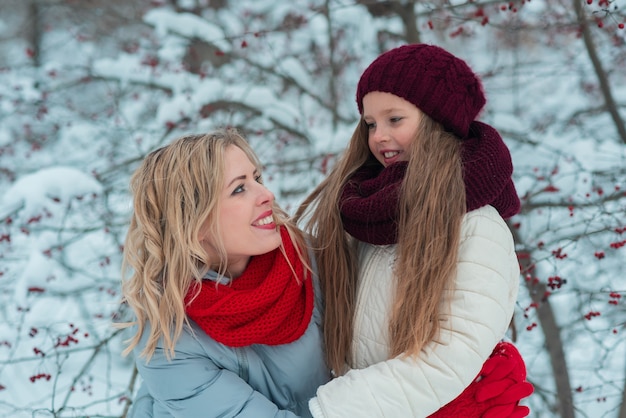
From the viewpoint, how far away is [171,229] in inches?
72.4

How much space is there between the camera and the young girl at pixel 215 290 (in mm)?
1771

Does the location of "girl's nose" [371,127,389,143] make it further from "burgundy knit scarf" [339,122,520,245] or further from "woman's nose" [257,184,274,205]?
"woman's nose" [257,184,274,205]

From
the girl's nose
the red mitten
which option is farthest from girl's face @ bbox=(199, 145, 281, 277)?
the red mitten

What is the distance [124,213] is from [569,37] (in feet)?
12.2

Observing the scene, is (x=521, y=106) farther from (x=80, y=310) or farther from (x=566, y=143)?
(x=80, y=310)

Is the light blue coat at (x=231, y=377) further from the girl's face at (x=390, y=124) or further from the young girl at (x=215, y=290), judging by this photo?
the girl's face at (x=390, y=124)

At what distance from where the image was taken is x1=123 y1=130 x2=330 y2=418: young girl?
177 cm

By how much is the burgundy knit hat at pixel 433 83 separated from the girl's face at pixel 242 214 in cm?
49

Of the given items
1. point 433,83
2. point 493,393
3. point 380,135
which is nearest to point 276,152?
point 380,135

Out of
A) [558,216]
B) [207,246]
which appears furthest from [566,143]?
[207,246]

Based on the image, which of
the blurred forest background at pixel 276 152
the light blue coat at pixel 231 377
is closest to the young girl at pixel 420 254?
the light blue coat at pixel 231 377

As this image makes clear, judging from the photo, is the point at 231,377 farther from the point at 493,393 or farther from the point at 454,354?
the point at 493,393

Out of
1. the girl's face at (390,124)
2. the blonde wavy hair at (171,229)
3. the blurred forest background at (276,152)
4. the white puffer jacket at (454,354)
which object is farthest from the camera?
the blurred forest background at (276,152)

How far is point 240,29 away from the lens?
17.2 ft
